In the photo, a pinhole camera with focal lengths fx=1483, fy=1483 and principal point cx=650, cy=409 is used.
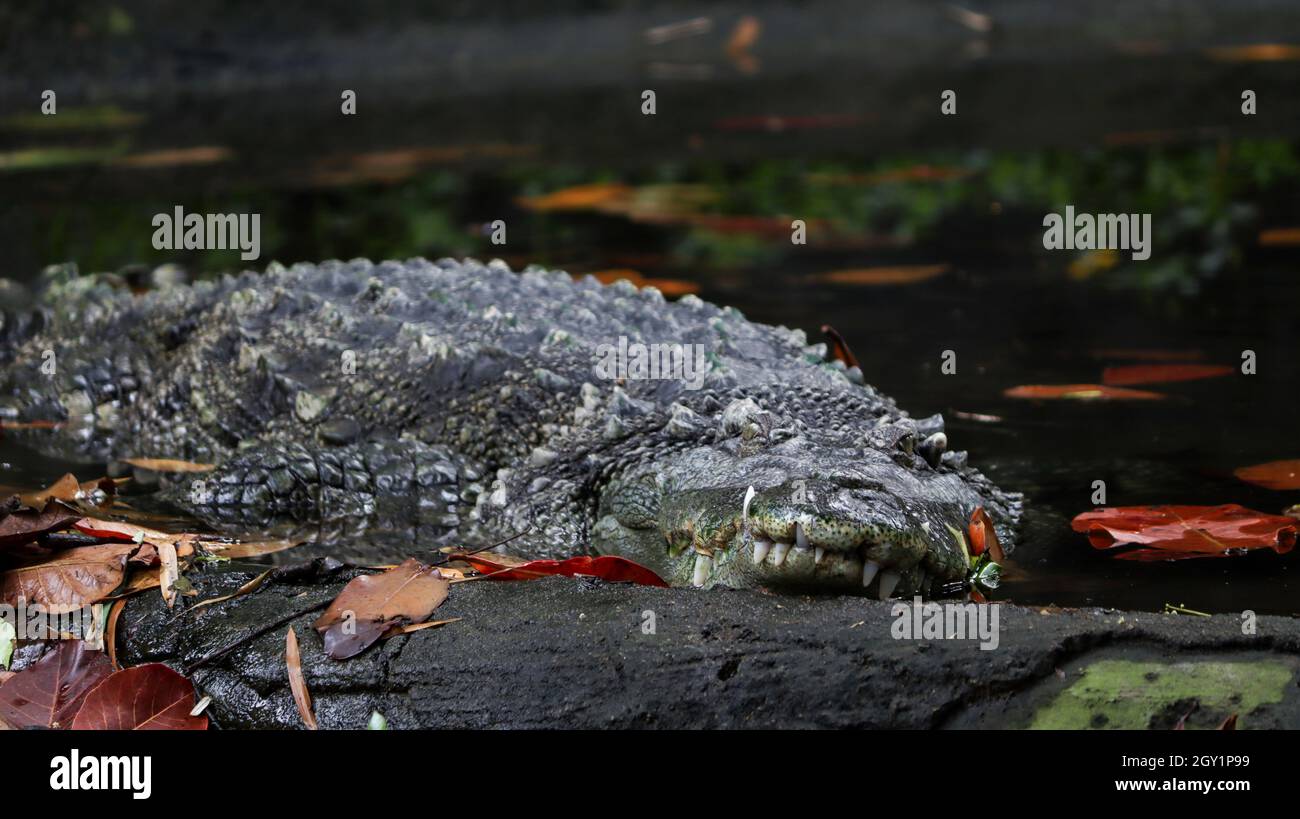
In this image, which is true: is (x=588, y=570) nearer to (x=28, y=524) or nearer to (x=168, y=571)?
(x=168, y=571)

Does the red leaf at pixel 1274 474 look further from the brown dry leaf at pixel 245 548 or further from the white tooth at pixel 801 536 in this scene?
the brown dry leaf at pixel 245 548

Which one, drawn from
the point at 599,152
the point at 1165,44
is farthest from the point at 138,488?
the point at 1165,44

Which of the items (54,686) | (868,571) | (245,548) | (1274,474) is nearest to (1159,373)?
(1274,474)

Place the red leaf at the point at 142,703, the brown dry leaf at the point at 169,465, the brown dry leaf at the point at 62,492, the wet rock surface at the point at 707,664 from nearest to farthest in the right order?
the wet rock surface at the point at 707,664
the red leaf at the point at 142,703
the brown dry leaf at the point at 62,492
the brown dry leaf at the point at 169,465

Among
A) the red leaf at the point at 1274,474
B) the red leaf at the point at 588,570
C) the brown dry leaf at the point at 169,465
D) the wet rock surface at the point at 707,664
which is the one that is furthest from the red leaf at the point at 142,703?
the red leaf at the point at 1274,474
